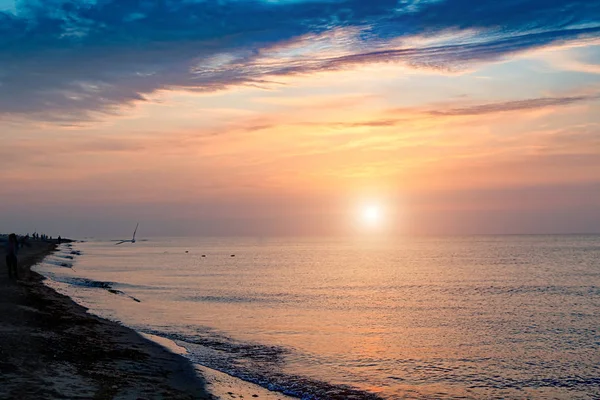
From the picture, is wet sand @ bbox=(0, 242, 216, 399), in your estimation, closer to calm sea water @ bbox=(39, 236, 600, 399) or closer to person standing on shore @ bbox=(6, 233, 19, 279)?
calm sea water @ bbox=(39, 236, 600, 399)

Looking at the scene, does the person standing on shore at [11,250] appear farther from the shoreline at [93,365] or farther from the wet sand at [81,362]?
the shoreline at [93,365]

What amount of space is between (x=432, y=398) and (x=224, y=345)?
1132cm

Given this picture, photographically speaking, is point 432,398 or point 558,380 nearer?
point 432,398

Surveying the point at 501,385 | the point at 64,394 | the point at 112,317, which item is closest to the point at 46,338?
the point at 64,394

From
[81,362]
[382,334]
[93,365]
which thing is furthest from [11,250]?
[382,334]

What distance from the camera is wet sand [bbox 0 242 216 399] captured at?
14.2 m

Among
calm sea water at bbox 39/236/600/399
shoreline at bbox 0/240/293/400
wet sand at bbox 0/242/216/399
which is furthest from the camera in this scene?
calm sea water at bbox 39/236/600/399

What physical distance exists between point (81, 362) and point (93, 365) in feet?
1.51

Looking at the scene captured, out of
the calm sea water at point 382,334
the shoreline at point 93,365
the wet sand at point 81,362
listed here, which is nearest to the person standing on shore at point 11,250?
the calm sea water at point 382,334

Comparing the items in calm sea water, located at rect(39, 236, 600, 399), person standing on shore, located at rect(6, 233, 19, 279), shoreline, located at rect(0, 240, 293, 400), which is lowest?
calm sea water, located at rect(39, 236, 600, 399)

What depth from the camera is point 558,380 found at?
2069 centimetres

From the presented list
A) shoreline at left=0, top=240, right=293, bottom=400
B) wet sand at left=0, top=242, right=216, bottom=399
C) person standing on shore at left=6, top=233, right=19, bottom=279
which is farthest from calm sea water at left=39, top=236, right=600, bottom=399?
person standing on shore at left=6, top=233, right=19, bottom=279

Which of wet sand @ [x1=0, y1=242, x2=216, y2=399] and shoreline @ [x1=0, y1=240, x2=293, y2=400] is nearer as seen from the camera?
wet sand @ [x1=0, y1=242, x2=216, y2=399]

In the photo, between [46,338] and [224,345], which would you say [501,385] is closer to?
[224,345]
